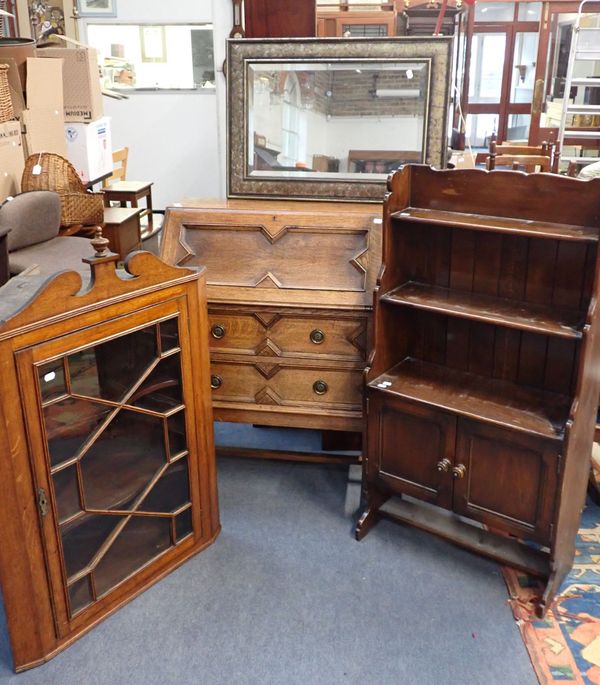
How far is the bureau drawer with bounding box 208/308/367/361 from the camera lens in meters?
2.46

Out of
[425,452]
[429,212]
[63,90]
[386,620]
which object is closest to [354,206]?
[429,212]

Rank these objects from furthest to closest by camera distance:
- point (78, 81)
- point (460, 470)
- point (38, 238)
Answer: point (78, 81) → point (38, 238) → point (460, 470)

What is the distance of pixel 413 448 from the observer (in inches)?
90.7

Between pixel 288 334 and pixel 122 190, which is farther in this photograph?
pixel 122 190

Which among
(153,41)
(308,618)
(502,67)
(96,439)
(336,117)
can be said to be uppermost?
(153,41)

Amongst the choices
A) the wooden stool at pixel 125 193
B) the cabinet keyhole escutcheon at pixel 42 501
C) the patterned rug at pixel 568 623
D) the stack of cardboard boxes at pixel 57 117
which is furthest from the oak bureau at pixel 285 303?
the wooden stool at pixel 125 193

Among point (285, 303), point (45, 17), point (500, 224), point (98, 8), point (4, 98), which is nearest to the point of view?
point (500, 224)

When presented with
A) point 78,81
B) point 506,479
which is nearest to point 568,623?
point 506,479

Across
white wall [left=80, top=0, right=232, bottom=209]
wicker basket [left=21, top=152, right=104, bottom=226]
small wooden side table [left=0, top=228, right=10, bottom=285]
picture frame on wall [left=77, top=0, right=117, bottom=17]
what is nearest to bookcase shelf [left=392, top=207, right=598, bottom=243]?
small wooden side table [left=0, top=228, right=10, bottom=285]

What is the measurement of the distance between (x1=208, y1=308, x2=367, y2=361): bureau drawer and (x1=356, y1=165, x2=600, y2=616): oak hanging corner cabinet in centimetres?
16

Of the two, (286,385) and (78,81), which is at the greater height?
(78,81)

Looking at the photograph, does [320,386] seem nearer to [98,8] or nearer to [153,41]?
[153,41]

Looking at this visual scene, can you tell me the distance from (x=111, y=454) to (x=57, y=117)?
3.08m

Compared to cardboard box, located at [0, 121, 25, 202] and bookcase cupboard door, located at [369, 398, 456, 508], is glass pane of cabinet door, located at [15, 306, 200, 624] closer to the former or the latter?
bookcase cupboard door, located at [369, 398, 456, 508]
